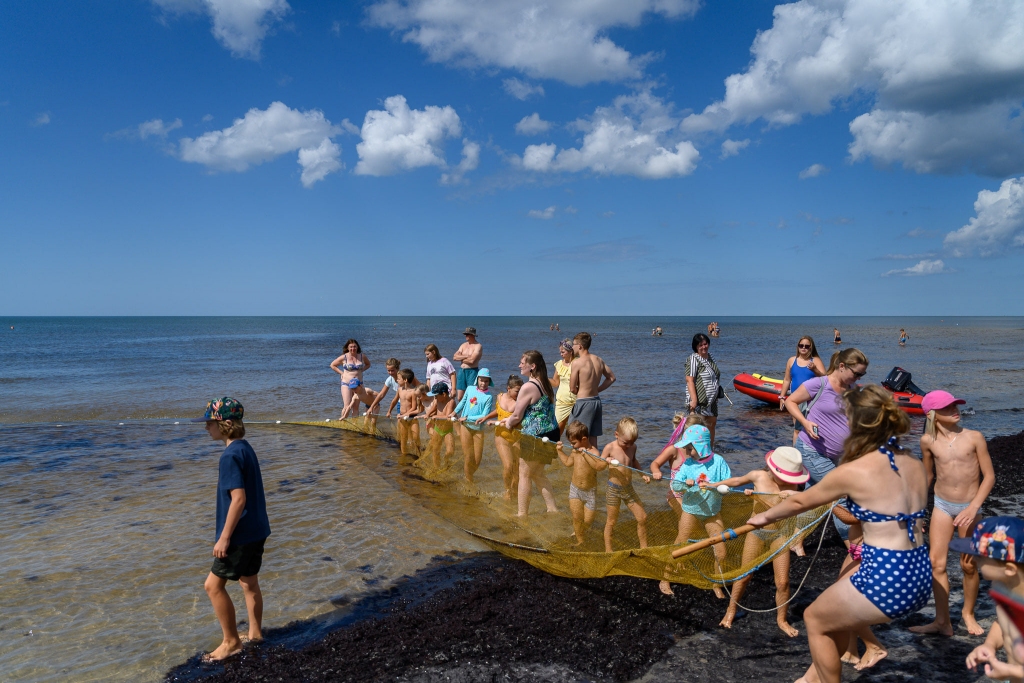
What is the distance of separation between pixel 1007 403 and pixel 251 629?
22.2 metres

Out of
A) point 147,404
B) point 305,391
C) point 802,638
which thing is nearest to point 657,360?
A: point 305,391

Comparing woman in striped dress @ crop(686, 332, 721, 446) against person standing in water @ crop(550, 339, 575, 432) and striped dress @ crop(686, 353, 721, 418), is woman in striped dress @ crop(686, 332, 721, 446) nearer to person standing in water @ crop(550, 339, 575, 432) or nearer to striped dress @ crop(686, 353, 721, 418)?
striped dress @ crop(686, 353, 721, 418)

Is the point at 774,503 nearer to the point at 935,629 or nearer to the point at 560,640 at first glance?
the point at 935,629

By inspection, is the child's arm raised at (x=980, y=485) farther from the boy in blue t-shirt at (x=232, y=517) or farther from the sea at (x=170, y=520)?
the boy in blue t-shirt at (x=232, y=517)

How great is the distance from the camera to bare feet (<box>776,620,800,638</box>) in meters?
4.58

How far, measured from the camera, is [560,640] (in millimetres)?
4520

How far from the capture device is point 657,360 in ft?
126

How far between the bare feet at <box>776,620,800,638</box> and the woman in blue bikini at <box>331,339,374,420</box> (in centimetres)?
953

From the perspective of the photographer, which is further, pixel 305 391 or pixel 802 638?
pixel 305 391

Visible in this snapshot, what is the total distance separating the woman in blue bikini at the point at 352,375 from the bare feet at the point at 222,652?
323 inches

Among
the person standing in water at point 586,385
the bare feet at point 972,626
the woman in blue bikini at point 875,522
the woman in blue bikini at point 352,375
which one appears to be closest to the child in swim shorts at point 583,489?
the person standing in water at point 586,385

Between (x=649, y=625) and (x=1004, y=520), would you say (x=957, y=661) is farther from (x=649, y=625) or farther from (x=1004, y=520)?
(x=1004, y=520)

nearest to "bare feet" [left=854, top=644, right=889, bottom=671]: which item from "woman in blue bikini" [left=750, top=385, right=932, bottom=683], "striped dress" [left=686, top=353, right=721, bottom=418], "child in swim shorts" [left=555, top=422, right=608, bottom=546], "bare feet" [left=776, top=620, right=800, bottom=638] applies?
"bare feet" [left=776, top=620, right=800, bottom=638]

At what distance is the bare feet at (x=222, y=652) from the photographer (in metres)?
4.53
